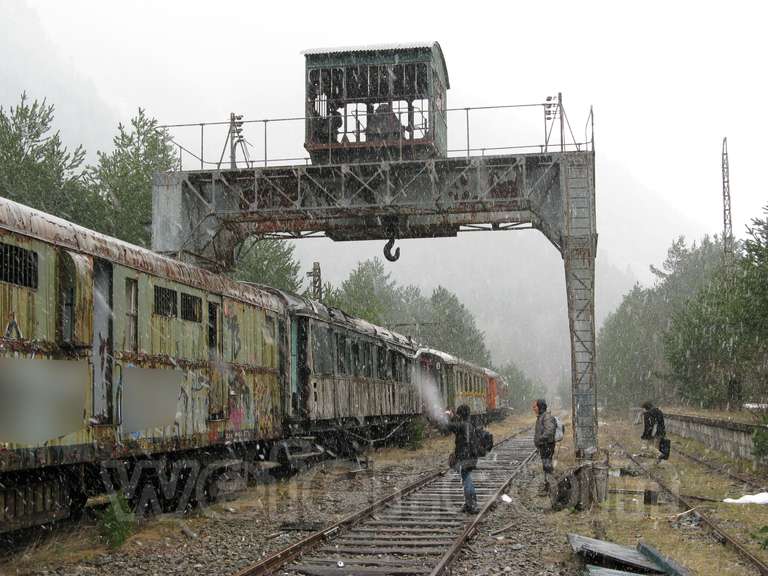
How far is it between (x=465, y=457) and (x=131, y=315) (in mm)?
5052

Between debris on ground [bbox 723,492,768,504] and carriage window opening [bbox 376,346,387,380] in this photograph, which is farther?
carriage window opening [bbox 376,346,387,380]

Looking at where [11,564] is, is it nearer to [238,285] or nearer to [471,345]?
[238,285]

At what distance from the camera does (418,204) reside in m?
20.8

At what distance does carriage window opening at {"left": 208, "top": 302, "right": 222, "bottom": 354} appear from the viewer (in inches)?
502

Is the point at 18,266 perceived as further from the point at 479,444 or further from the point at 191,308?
the point at 479,444

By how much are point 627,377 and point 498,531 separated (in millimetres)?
72055

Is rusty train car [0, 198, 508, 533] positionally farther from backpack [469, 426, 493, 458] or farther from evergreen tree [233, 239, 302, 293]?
evergreen tree [233, 239, 302, 293]

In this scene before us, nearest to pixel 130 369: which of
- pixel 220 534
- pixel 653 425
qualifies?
pixel 220 534

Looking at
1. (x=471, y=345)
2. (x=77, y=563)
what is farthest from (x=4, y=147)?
(x=471, y=345)

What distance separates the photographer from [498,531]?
11.2m

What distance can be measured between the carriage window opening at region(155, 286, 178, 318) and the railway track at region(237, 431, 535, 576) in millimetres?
3423

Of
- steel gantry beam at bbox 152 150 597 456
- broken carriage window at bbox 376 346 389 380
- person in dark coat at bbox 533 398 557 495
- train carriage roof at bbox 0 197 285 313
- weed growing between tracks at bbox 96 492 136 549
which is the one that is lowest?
weed growing between tracks at bbox 96 492 136 549

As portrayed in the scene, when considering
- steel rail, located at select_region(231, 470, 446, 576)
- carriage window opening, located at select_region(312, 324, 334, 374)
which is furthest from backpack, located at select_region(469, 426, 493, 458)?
carriage window opening, located at select_region(312, 324, 334, 374)

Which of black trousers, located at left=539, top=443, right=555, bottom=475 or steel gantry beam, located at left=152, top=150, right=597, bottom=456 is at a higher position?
steel gantry beam, located at left=152, top=150, right=597, bottom=456
